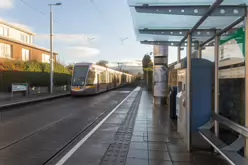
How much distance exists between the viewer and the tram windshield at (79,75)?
78.7 feet

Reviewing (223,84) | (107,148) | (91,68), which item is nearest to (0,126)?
(107,148)

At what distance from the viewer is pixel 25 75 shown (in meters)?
23.6

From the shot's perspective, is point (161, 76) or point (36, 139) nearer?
point (36, 139)

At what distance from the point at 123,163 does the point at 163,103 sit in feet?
37.6

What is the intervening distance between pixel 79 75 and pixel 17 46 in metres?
17.0

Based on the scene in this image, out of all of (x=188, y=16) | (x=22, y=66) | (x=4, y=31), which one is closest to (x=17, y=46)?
(x=4, y=31)

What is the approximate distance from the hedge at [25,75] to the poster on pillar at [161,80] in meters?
11.4

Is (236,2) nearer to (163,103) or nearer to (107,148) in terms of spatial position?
(107,148)

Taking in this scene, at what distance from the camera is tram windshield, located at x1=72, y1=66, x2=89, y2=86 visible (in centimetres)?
2399

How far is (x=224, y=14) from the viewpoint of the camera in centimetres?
499

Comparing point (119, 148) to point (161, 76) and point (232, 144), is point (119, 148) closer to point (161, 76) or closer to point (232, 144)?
point (232, 144)

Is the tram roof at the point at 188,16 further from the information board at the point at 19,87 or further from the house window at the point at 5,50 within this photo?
the house window at the point at 5,50

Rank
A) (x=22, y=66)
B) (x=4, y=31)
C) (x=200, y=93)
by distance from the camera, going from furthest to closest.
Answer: (x=4, y=31)
(x=22, y=66)
(x=200, y=93)

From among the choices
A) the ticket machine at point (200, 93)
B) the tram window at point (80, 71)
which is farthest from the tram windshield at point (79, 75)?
the ticket machine at point (200, 93)
